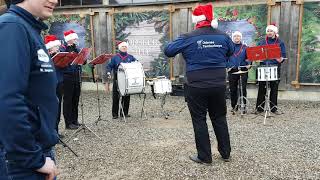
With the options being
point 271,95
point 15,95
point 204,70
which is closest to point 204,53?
point 204,70

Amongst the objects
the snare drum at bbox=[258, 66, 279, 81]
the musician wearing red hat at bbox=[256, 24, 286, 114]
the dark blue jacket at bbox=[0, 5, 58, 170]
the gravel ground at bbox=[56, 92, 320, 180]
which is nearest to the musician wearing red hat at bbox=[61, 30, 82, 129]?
the gravel ground at bbox=[56, 92, 320, 180]

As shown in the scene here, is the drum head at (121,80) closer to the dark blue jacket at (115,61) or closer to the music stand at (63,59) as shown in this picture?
the dark blue jacket at (115,61)

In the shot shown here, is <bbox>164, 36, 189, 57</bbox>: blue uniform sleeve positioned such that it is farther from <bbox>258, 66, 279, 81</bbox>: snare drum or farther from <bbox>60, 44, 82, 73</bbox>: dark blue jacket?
<bbox>258, 66, 279, 81</bbox>: snare drum

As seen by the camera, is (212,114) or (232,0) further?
(232,0)

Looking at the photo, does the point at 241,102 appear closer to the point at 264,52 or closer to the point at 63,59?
the point at 264,52

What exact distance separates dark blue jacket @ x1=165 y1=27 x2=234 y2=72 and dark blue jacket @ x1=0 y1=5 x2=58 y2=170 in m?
3.53

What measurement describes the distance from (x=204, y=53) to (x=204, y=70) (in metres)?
0.26

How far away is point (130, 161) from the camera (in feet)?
18.7

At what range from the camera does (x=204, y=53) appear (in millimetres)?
5195

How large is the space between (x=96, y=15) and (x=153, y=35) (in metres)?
2.58

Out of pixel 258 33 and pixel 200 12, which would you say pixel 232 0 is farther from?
pixel 200 12

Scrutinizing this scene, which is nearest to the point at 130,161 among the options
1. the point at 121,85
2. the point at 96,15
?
the point at 121,85

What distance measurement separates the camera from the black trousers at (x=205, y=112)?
5.28 metres

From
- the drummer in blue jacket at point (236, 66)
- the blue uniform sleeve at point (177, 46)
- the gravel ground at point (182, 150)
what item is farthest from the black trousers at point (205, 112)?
the drummer in blue jacket at point (236, 66)
